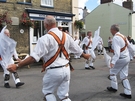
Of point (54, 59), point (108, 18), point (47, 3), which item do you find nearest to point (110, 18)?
point (108, 18)

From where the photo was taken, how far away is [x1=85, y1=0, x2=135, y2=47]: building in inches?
994

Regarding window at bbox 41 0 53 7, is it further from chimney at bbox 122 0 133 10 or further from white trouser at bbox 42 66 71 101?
chimney at bbox 122 0 133 10

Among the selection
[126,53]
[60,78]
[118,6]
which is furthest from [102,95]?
[118,6]

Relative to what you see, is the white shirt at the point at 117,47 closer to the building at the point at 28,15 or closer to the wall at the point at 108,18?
the building at the point at 28,15

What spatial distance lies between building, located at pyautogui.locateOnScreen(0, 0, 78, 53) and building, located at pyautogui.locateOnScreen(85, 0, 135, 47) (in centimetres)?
1308

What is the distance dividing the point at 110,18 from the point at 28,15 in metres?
16.7

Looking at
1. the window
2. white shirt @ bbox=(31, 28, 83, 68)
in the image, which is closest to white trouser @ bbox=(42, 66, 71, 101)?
white shirt @ bbox=(31, 28, 83, 68)

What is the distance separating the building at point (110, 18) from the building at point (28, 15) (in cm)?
1308

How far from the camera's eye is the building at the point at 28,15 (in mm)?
12242

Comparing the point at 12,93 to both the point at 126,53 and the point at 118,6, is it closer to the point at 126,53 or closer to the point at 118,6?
the point at 126,53

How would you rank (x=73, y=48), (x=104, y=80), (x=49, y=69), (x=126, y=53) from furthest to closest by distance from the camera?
(x=104, y=80) → (x=126, y=53) → (x=73, y=48) → (x=49, y=69)

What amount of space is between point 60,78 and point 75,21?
43.4 feet

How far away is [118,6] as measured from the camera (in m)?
26.0

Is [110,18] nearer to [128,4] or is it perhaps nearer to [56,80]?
[128,4]
